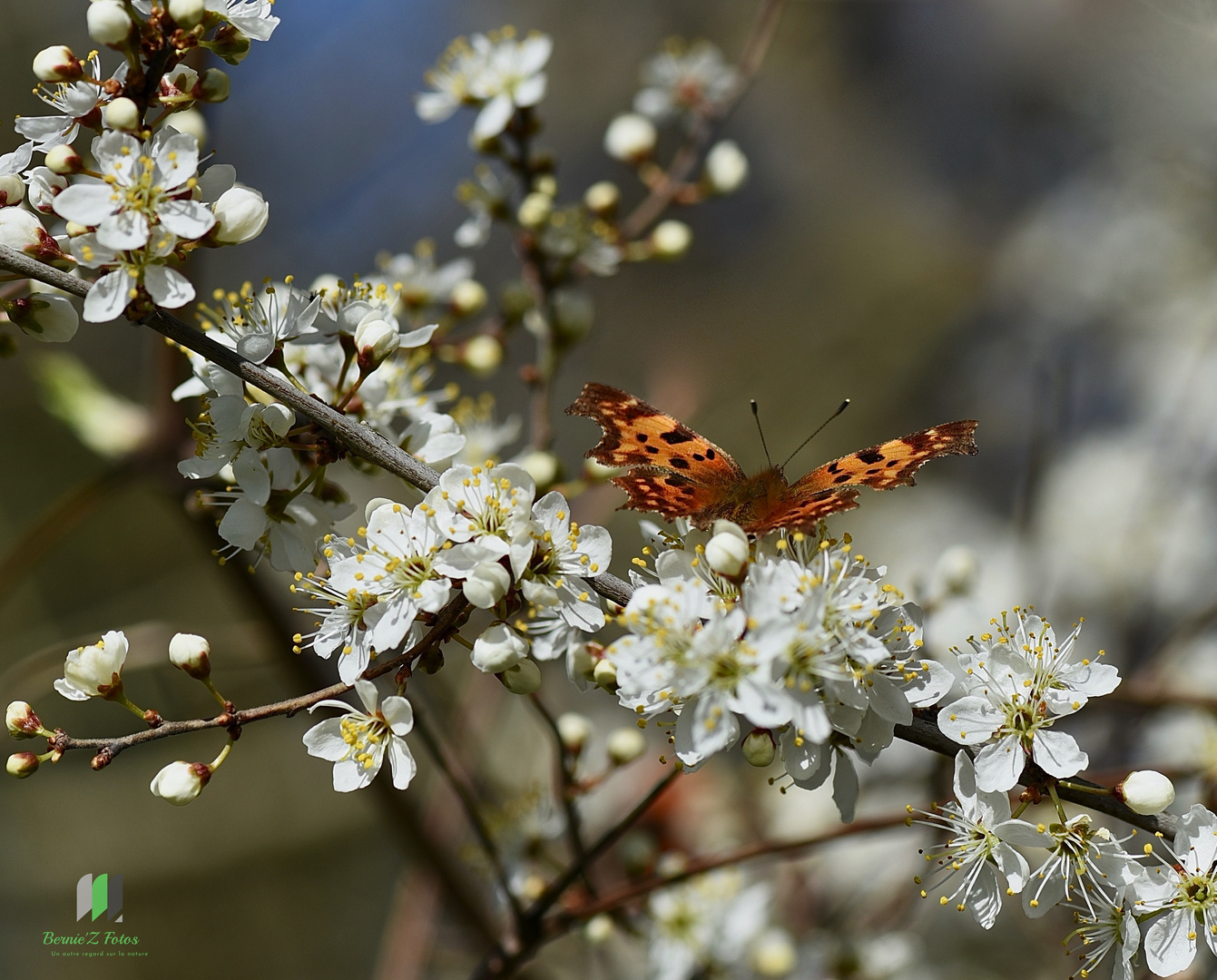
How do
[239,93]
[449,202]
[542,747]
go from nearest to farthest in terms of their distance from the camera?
[542,747] < [239,93] < [449,202]

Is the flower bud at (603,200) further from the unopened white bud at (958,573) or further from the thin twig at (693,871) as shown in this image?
the thin twig at (693,871)

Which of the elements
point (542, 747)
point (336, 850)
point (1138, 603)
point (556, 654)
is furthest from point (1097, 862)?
point (336, 850)

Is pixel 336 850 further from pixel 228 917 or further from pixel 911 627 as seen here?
pixel 911 627

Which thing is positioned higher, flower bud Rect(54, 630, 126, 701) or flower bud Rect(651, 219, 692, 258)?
flower bud Rect(651, 219, 692, 258)

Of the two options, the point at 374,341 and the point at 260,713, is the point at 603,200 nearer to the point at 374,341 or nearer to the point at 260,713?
the point at 374,341

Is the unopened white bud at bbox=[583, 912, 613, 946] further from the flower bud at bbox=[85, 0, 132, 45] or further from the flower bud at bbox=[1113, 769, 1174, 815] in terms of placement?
the flower bud at bbox=[85, 0, 132, 45]

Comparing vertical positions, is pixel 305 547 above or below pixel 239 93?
above

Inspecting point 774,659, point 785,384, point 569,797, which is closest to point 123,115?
point 774,659

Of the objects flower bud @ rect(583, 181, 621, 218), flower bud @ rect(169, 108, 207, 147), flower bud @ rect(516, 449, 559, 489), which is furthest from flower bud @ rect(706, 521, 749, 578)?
flower bud @ rect(169, 108, 207, 147)
